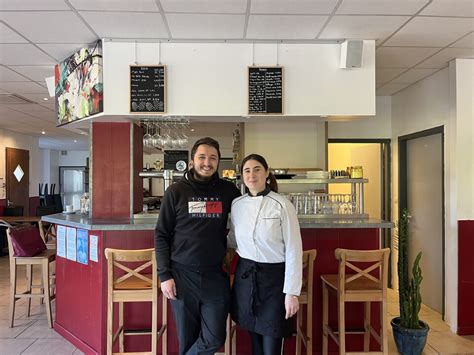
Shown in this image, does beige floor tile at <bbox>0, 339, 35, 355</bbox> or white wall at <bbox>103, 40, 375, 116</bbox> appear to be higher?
white wall at <bbox>103, 40, 375, 116</bbox>

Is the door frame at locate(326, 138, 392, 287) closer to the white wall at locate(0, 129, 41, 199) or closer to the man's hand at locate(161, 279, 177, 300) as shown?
the man's hand at locate(161, 279, 177, 300)

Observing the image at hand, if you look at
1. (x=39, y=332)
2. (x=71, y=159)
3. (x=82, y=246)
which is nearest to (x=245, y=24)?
(x=82, y=246)

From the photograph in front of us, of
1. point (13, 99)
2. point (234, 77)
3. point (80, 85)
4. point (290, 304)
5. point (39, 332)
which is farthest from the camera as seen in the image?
point (13, 99)

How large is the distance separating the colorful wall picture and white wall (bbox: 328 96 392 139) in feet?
10.1

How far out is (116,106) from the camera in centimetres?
316

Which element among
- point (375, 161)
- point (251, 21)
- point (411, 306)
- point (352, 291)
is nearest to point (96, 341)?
point (352, 291)

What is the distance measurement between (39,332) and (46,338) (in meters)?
0.19

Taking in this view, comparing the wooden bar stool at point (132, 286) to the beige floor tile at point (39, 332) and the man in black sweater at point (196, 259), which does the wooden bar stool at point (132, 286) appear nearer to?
the man in black sweater at point (196, 259)

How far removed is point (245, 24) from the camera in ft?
9.32

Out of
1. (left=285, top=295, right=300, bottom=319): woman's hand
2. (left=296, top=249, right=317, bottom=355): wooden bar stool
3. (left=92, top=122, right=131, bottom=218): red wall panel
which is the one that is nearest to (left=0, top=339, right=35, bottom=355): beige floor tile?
(left=92, top=122, right=131, bottom=218): red wall panel

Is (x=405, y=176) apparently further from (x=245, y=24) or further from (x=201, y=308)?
(x=201, y=308)

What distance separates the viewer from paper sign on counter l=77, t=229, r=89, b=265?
3086 mm

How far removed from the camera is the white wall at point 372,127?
5.02m

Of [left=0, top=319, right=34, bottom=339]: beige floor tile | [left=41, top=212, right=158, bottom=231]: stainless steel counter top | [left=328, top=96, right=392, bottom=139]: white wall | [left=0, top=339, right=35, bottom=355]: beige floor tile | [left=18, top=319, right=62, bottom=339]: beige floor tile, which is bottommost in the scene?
[left=0, top=339, right=35, bottom=355]: beige floor tile
